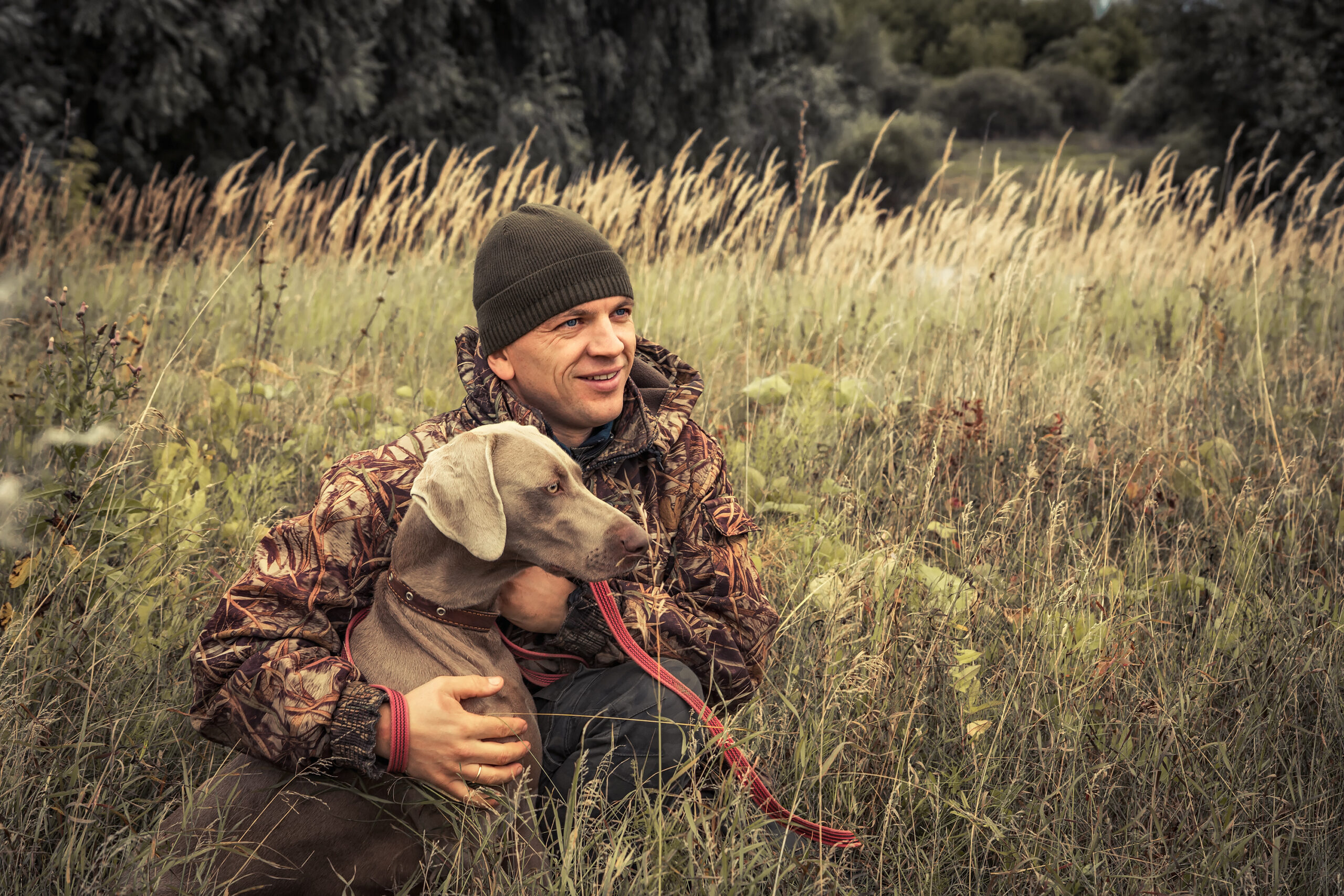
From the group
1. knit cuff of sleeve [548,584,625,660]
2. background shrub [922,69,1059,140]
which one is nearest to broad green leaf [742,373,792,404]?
knit cuff of sleeve [548,584,625,660]

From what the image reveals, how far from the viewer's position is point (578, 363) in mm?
2254

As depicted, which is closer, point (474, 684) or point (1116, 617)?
point (474, 684)

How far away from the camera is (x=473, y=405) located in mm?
2232

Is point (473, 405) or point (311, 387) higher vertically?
point (473, 405)

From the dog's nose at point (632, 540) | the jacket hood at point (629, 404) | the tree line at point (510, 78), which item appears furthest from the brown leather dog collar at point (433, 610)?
the tree line at point (510, 78)

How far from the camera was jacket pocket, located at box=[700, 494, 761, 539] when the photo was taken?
7.64 feet

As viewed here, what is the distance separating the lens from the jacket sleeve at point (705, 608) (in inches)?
83.8

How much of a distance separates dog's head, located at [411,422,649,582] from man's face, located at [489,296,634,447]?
282mm

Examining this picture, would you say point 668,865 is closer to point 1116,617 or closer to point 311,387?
point 1116,617

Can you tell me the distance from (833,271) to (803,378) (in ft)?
8.49

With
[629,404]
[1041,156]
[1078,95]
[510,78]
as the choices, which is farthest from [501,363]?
[1078,95]

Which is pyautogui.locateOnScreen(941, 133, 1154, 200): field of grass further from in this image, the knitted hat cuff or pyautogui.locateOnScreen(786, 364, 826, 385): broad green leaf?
the knitted hat cuff

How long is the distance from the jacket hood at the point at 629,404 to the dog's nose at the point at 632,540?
0.39 meters

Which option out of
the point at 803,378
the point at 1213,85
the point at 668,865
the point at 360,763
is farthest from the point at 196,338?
the point at 1213,85
